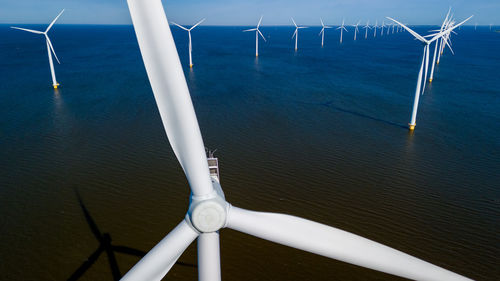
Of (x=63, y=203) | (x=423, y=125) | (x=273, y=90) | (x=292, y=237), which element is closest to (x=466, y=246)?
(x=292, y=237)

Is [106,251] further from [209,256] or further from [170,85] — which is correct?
[170,85]

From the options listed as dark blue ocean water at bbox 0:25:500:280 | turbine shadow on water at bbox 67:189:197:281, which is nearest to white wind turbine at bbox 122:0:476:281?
dark blue ocean water at bbox 0:25:500:280

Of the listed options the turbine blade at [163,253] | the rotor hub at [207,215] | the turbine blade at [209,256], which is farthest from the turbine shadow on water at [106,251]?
the rotor hub at [207,215]

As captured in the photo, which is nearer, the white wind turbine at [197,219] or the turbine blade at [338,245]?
the white wind turbine at [197,219]

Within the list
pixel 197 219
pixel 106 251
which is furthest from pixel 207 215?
pixel 106 251

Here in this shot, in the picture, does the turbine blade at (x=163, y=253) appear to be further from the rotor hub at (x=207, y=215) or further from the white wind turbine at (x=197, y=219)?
the rotor hub at (x=207, y=215)
